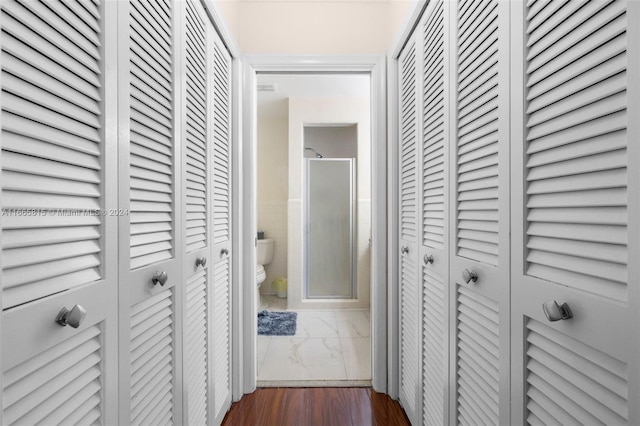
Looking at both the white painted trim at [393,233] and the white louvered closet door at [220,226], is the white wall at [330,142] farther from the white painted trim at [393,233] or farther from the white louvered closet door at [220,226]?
the white louvered closet door at [220,226]

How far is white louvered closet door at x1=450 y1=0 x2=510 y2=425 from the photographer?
832 mm

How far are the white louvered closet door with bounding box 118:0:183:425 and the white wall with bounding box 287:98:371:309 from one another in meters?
2.37

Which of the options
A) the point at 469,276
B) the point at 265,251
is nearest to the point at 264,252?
the point at 265,251

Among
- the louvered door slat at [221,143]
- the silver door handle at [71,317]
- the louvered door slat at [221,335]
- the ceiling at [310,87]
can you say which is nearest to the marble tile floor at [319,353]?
the louvered door slat at [221,335]

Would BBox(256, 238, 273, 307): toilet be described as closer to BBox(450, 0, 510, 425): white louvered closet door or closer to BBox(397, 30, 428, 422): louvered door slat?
BBox(397, 30, 428, 422): louvered door slat

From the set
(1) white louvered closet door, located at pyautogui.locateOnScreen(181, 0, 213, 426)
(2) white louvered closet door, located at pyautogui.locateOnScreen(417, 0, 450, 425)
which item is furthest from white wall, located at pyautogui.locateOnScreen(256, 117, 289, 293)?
(2) white louvered closet door, located at pyautogui.locateOnScreen(417, 0, 450, 425)

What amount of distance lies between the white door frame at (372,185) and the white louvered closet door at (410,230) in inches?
4.8

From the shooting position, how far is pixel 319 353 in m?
2.39

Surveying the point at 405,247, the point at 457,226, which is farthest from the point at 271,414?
the point at 457,226

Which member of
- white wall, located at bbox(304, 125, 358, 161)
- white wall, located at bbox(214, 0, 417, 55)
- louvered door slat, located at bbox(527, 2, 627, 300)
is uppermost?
white wall, located at bbox(214, 0, 417, 55)

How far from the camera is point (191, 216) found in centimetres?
123

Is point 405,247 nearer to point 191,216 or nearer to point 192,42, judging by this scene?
point 191,216

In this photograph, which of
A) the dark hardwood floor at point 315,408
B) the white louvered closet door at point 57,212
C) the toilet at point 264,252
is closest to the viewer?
the white louvered closet door at point 57,212

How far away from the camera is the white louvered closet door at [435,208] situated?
1172mm
